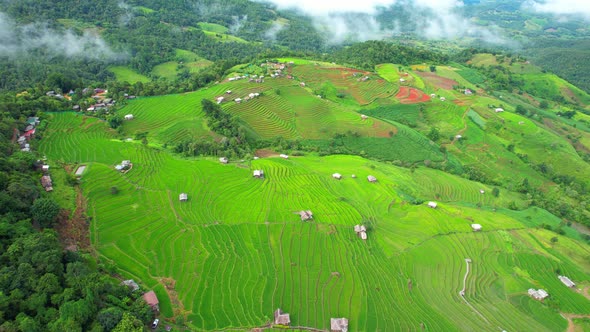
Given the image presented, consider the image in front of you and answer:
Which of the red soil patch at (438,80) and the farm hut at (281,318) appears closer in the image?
the farm hut at (281,318)

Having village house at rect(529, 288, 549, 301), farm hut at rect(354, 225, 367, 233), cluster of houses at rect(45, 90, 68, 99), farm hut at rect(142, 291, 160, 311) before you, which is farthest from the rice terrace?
cluster of houses at rect(45, 90, 68, 99)

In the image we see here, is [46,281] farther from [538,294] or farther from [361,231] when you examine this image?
[538,294]

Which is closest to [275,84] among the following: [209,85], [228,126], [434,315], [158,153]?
[209,85]

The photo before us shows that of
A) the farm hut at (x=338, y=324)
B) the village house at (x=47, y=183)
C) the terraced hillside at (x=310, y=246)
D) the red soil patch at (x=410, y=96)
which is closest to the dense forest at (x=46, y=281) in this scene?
the village house at (x=47, y=183)

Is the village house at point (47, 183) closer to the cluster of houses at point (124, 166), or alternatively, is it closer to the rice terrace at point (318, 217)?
the rice terrace at point (318, 217)

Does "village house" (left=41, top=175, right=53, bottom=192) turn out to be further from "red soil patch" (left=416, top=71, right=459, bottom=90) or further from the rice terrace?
"red soil patch" (left=416, top=71, right=459, bottom=90)

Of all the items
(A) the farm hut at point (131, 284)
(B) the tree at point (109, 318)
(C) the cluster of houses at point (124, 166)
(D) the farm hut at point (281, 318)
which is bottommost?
(D) the farm hut at point (281, 318)

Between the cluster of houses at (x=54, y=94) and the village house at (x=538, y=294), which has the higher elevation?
the cluster of houses at (x=54, y=94)

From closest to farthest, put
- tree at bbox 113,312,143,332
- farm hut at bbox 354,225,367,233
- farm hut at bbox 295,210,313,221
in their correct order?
tree at bbox 113,312,143,332
farm hut at bbox 354,225,367,233
farm hut at bbox 295,210,313,221
